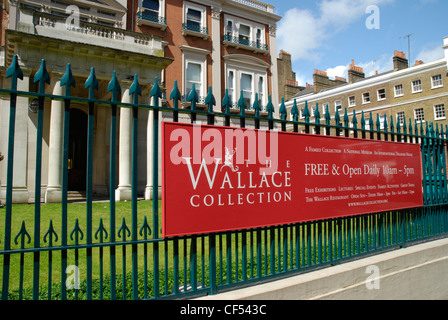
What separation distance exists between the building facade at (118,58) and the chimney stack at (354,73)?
2052 centimetres

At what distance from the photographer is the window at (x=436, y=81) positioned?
107 feet

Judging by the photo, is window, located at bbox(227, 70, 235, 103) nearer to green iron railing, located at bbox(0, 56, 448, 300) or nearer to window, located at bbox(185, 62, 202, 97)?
window, located at bbox(185, 62, 202, 97)

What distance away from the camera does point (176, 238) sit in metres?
2.85

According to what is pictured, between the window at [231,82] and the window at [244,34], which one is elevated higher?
the window at [244,34]

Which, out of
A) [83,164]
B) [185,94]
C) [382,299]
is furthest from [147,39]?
[382,299]

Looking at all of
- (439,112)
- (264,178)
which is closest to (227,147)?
(264,178)

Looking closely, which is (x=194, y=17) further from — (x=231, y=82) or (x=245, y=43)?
(x=231, y=82)

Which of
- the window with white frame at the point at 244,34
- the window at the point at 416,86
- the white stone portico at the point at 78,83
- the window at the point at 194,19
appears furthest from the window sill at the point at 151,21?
the window at the point at 416,86

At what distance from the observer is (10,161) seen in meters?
2.36

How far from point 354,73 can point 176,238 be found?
1756 inches

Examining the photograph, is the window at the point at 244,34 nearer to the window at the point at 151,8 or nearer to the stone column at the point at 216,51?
the stone column at the point at 216,51

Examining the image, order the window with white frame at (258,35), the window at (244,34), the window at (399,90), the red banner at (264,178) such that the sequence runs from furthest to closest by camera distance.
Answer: the window at (399,90)
the window with white frame at (258,35)
the window at (244,34)
the red banner at (264,178)

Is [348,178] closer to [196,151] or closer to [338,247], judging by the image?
[338,247]
